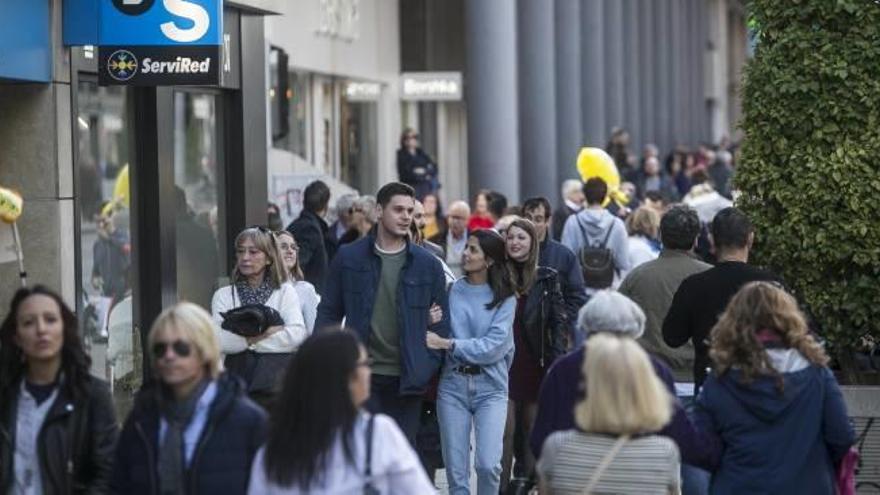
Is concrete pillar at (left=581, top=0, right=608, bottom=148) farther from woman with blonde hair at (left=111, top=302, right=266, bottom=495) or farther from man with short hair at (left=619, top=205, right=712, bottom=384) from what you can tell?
woman with blonde hair at (left=111, top=302, right=266, bottom=495)

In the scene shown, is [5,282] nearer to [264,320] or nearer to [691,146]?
[264,320]

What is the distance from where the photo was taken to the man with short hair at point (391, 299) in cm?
1071

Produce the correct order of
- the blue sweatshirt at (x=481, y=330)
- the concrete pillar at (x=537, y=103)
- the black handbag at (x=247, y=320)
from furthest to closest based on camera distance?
the concrete pillar at (x=537, y=103)
the blue sweatshirt at (x=481, y=330)
the black handbag at (x=247, y=320)

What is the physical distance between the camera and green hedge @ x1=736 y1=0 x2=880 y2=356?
12219 millimetres

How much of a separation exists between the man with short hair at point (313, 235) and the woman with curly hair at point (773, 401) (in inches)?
319

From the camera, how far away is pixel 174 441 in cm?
661

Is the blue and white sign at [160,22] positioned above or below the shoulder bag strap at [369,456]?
above

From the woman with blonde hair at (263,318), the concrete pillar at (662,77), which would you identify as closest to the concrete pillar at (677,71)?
the concrete pillar at (662,77)

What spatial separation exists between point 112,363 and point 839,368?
481 centimetres

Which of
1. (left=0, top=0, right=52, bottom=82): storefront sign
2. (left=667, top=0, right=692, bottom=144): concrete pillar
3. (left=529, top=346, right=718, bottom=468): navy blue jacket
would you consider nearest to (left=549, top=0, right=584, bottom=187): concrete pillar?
(left=667, top=0, right=692, bottom=144): concrete pillar

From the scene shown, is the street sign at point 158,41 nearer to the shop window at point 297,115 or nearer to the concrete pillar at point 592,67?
the shop window at point 297,115

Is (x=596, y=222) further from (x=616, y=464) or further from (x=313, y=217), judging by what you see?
(x=616, y=464)

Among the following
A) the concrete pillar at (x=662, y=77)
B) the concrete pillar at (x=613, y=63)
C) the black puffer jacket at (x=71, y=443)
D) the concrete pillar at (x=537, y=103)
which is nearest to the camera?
the black puffer jacket at (x=71, y=443)

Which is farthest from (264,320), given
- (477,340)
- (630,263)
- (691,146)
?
(691,146)
